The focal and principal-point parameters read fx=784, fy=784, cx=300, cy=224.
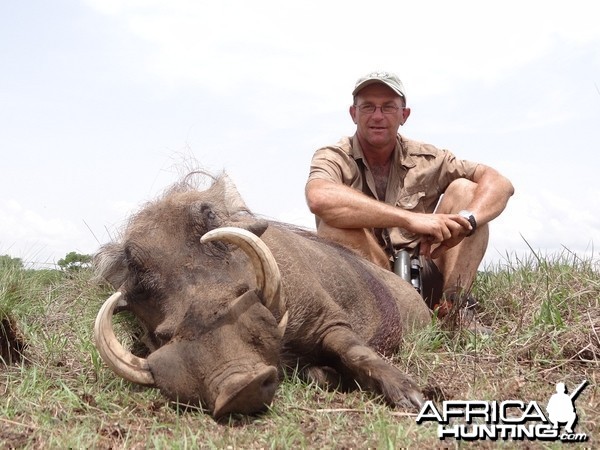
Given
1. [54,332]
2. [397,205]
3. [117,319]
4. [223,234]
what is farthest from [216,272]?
[397,205]

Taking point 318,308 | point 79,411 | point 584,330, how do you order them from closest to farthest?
point 79,411
point 318,308
point 584,330

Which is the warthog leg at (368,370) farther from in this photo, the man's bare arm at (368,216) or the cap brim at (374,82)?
the cap brim at (374,82)

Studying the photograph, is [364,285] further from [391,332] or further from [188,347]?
[188,347]

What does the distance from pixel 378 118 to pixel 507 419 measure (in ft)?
10.6

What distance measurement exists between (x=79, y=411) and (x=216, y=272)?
83 centimetres

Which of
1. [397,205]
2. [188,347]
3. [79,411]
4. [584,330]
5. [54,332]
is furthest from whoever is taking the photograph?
[397,205]

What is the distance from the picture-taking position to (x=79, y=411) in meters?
3.36

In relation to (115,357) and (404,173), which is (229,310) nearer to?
(115,357)

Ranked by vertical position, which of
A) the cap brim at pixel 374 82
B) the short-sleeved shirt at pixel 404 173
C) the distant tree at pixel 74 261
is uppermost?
the cap brim at pixel 374 82

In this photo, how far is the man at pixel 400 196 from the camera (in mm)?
5230

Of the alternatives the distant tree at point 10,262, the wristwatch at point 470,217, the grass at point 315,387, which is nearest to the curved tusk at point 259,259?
the grass at point 315,387

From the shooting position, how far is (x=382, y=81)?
579 cm

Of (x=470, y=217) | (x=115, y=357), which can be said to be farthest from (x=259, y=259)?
(x=470, y=217)

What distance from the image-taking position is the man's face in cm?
582
